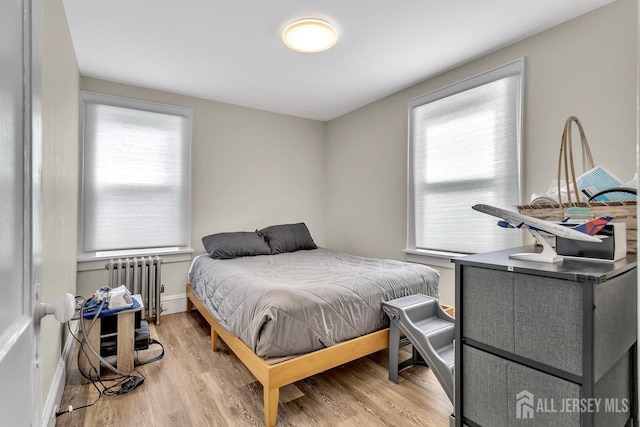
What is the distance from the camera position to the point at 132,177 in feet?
10.4

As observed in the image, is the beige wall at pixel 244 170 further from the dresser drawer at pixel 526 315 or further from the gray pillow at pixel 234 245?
the dresser drawer at pixel 526 315

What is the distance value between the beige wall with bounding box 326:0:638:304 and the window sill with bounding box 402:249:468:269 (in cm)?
7

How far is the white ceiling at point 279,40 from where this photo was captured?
78.1 inches

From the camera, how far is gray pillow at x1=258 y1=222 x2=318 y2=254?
3.59 metres

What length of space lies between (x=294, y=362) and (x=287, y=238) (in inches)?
80.8

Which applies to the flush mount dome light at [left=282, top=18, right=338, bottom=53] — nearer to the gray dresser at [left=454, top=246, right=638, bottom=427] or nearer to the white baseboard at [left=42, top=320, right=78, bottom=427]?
A: the gray dresser at [left=454, top=246, right=638, bottom=427]

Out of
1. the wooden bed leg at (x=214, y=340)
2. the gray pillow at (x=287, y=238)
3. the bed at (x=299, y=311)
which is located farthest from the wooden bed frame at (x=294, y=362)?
the gray pillow at (x=287, y=238)

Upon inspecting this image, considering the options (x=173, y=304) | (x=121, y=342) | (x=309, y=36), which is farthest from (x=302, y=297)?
(x=173, y=304)

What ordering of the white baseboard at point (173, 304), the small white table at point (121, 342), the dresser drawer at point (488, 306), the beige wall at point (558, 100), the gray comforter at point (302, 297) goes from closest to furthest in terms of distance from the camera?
the dresser drawer at point (488, 306)
the gray comforter at point (302, 297)
the beige wall at point (558, 100)
the small white table at point (121, 342)
the white baseboard at point (173, 304)

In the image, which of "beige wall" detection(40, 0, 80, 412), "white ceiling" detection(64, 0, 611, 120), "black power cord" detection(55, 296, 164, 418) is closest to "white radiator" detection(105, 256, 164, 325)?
"beige wall" detection(40, 0, 80, 412)

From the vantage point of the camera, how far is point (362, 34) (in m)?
2.28

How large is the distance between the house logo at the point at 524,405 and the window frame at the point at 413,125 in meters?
1.71

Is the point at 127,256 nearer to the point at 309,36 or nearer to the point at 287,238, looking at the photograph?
the point at 287,238

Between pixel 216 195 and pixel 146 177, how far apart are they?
29.5 inches
